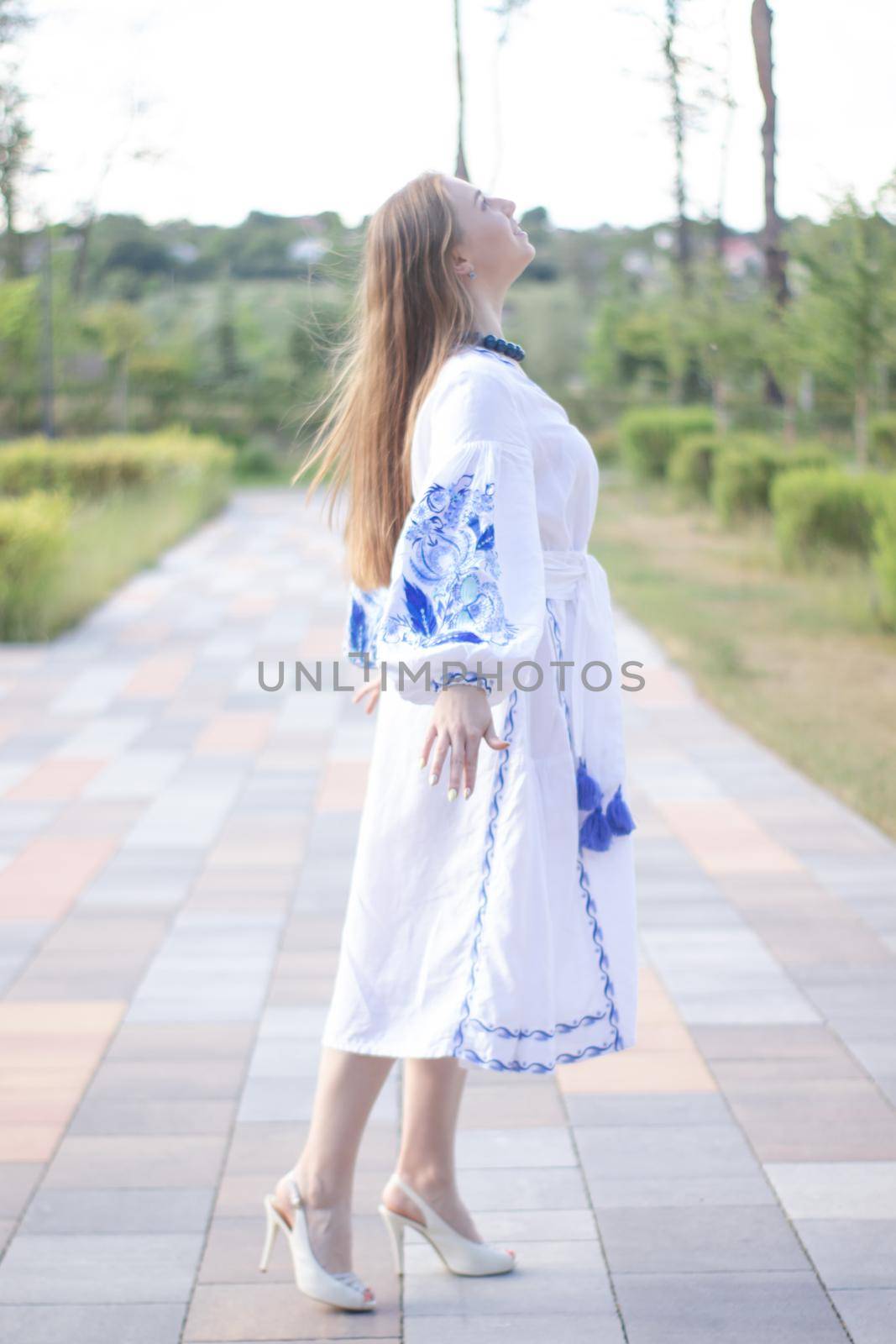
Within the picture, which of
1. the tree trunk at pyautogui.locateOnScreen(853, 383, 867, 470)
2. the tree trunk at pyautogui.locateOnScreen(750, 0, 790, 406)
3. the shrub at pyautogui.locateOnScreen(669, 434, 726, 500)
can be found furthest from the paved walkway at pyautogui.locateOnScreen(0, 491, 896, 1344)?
the shrub at pyautogui.locateOnScreen(669, 434, 726, 500)

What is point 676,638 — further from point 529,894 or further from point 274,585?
point 529,894

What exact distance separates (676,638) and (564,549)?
723 centimetres

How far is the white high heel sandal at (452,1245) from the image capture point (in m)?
2.06

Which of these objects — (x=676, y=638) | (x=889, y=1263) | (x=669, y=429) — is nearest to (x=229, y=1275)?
(x=889, y=1263)

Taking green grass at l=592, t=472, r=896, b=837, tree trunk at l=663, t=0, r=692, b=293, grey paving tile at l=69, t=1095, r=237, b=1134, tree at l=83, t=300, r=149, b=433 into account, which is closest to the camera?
grey paving tile at l=69, t=1095, r=237, b=1134

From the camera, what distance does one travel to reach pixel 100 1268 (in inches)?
82.4

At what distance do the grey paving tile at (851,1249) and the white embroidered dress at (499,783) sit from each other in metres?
0.49

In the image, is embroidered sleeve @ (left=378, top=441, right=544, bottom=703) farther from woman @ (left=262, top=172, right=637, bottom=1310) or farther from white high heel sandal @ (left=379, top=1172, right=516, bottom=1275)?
white high heel sandal @ (left=379, top=1172, right=516, bottom=1275)

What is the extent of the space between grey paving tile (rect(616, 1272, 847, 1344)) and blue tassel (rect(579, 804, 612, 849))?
645 millimetres

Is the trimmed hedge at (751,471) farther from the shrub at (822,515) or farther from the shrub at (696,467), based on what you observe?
the shrub at (822,515)

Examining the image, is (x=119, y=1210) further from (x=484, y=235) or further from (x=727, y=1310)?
(x=484, y=235)

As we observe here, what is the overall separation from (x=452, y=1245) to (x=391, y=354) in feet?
4.11

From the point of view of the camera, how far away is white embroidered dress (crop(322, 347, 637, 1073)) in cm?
174

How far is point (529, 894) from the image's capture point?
1817 mm
